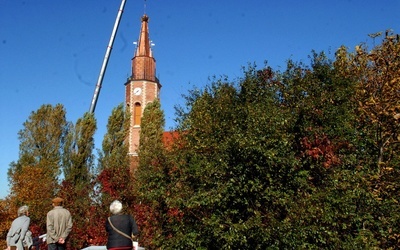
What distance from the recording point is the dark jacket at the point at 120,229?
801 cm

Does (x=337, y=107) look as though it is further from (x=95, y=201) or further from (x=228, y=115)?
(x=95, y=201)

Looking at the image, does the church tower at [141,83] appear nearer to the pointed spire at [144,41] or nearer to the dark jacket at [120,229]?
the pointed spire at [144,41]

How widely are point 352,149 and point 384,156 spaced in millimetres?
1240

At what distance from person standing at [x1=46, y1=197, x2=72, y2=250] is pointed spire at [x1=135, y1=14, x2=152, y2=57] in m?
61.5

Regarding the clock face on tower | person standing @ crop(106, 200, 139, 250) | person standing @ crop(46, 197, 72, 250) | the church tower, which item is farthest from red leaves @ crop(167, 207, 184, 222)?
the clock face on tower

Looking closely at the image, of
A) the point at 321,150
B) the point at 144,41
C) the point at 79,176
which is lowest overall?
the point at 321,150

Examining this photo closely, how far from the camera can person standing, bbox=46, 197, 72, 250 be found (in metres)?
9.59

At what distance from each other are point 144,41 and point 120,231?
65108mm

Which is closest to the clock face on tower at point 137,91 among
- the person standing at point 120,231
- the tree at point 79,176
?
the tree at point 79,176

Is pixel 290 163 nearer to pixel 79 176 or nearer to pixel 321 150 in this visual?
pixel 321 150

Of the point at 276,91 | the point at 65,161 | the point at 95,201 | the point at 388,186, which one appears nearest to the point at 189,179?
the point at 276,91

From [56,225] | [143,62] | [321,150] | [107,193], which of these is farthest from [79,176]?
[143,62]

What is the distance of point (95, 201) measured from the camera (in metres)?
Result: 31.9

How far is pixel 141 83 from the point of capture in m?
68.4
